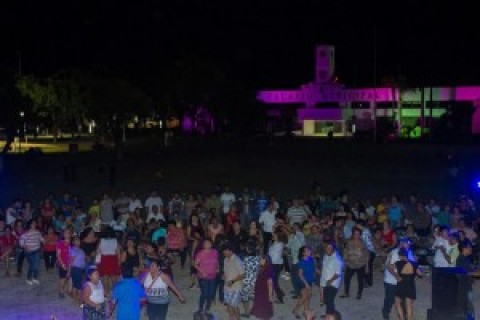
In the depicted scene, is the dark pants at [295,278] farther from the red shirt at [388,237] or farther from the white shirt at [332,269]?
the red shirt at [388,237]

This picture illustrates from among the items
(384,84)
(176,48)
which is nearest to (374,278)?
(384,84)

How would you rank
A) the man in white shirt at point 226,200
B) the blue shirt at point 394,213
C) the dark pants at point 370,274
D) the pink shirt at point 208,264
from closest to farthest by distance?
the pink shirt at point 208,264 < the dark pants at point 370,274 < the blue shirt at point 394,213 < the man in white shirt at point 226,200

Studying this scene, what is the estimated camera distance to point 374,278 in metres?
15.1

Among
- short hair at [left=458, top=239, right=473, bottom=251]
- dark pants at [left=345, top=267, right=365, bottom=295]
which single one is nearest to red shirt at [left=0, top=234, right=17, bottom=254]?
dark pants at [left=345, top=267, right=365, bottom=295]

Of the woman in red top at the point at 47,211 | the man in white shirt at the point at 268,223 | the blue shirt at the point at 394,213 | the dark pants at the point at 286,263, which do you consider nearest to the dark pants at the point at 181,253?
the man in white shirt at the point at 268,223

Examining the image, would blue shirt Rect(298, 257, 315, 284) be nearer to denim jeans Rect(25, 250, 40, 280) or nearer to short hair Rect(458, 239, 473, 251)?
short hair Rect(458, 239, 473, 251)

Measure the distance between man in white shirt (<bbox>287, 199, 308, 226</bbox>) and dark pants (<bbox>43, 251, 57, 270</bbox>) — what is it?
196 inches

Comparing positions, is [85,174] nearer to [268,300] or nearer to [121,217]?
[121,217]

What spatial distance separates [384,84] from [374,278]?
214 ft

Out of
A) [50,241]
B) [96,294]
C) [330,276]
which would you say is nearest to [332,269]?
[330,276]

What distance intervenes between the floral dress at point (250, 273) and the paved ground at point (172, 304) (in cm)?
127

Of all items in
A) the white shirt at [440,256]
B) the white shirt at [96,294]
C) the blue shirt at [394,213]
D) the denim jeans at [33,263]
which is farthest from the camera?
the blue shirt at [394,213]

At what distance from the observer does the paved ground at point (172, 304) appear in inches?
481

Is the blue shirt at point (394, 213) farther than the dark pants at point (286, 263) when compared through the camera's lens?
Yes
